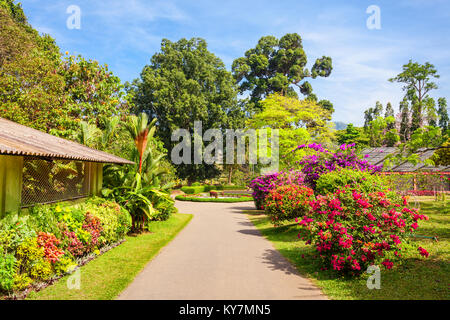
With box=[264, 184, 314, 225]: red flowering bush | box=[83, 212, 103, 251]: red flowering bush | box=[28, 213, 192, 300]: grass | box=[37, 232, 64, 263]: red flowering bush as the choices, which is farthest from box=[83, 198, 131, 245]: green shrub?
box=[264, 184, 314, 225]: red flowering bush

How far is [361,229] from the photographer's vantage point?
7.47 m

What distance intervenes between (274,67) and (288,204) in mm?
49771

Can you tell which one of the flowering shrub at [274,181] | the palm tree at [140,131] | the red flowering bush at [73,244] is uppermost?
the palm tree at [140,131]

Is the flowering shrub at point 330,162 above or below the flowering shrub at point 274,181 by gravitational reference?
above

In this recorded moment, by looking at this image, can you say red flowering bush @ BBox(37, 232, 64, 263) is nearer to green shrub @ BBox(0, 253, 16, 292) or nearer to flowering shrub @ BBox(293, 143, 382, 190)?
green shrub @ BBox(0, 253, 16, 292)

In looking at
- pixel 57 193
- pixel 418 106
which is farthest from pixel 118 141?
pixel 418 106

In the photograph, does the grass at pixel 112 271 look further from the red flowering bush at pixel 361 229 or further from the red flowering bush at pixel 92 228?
the red flowering bush at pixel 361 229

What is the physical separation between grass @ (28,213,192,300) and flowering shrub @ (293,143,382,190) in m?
7.35

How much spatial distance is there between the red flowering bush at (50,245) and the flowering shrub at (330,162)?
36.2ft

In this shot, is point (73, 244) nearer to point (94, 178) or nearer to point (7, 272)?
point (7, 272)

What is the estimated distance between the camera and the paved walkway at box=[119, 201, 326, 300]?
6.16 metres

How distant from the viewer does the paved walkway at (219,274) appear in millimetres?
6160

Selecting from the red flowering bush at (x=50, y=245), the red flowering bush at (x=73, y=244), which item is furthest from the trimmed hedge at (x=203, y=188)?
the red flowering bush at (x=50, y=245)

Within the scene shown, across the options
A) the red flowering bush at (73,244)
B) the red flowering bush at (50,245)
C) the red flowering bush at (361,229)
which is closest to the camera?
the red flowering bush at (50,245)
